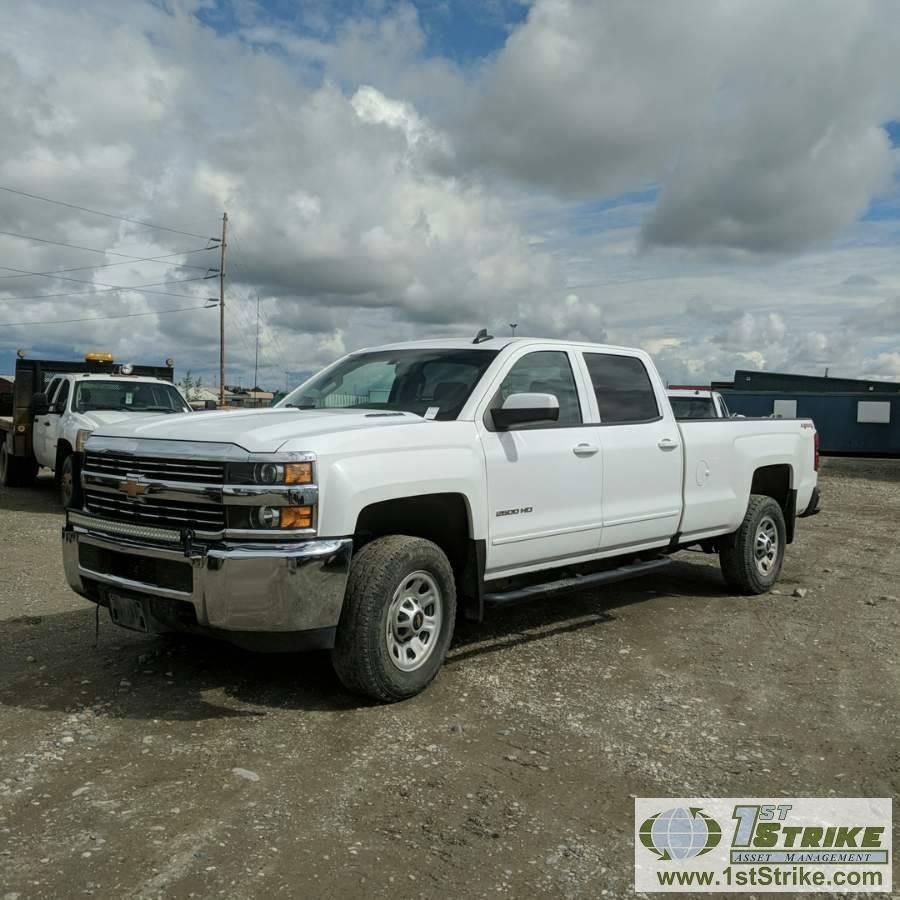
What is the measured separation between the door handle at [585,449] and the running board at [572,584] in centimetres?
81

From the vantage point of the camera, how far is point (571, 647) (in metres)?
5.92

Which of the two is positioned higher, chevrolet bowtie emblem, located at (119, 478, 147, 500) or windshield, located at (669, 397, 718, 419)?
windshield, located at (669, 397, 718, 419)

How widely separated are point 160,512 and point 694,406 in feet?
34.9

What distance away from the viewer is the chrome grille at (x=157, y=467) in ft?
14.1

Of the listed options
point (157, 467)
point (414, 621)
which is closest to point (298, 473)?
point (157, 467)

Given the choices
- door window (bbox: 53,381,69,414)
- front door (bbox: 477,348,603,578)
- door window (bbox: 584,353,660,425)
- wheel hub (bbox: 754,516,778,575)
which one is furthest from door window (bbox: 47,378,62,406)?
wheel hub (bbox: 754,516,778,575)

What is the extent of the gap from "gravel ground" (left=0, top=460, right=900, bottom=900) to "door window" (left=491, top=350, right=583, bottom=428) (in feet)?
5.03

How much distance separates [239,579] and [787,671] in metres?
3.40

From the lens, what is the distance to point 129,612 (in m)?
4.61

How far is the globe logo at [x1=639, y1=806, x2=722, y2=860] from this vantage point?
332cm

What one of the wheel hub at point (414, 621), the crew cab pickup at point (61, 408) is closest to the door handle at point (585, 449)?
the wheel hub at point (414, 621)

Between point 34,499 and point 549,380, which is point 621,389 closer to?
point 549,380

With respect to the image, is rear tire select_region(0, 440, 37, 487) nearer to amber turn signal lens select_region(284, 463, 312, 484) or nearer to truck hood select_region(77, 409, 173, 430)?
truck hood select_region(77, 409, 173, 430)

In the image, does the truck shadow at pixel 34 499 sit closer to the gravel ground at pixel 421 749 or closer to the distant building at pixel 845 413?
the gravel ground at pixel 421 749
